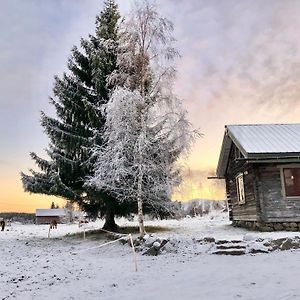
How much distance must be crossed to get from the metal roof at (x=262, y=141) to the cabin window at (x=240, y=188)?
2.39 meters

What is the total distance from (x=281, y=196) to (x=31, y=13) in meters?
15.2

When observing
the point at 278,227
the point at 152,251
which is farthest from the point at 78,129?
the point at 278,227

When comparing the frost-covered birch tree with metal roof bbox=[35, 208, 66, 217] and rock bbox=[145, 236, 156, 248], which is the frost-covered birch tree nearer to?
rock bbox=[145, 236, 156, 248]

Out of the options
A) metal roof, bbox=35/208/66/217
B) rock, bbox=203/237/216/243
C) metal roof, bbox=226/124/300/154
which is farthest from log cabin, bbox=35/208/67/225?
rock, bbox=203/237/216/243

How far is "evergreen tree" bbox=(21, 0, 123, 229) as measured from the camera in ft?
66.8

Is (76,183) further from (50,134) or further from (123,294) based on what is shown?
(123,294)

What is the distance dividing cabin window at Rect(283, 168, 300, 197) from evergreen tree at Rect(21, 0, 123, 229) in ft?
30.7

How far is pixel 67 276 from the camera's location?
10109 mm

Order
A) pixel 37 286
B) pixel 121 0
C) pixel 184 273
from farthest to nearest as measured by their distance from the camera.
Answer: pixel 121 0 → pixel 184 273 → pixel 37 286

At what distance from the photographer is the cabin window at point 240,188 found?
67.2 feet

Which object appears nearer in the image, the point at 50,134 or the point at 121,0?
the point at 50,134

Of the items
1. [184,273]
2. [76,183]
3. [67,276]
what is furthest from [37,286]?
[76,183]

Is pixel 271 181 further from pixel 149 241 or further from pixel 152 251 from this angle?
pixel 152 251

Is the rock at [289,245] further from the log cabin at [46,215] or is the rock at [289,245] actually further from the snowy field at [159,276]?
the log cabin at [46,215]
